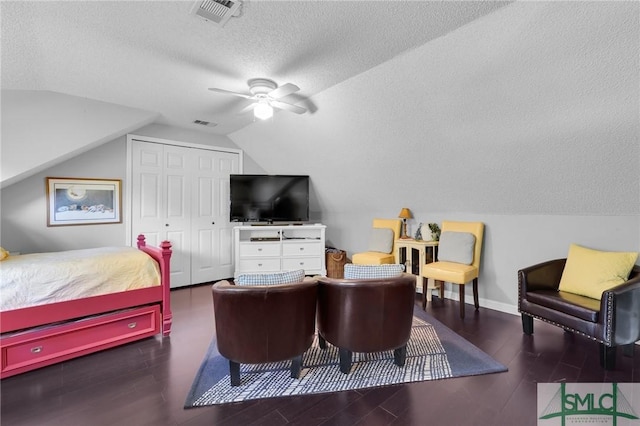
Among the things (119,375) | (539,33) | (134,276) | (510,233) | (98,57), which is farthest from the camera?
(510,233)

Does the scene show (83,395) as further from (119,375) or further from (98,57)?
(98,57)

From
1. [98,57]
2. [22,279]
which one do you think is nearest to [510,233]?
[98,57]

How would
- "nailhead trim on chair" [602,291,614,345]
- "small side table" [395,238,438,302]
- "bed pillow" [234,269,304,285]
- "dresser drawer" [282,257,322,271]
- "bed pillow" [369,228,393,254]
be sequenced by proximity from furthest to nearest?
1. "dresser drawer" [282,257,322,271]
2. "bed pillow" [369,228,393,254]
3. "small side table" [395,238,438,302]
4. "nailhead trim on chair" [602,291,614,345]
5. "bed pillow" [234,269,304,285]

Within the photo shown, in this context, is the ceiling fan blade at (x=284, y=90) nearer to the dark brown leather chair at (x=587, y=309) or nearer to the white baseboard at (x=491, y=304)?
the dark brown leather chair at (x=587, y=309)

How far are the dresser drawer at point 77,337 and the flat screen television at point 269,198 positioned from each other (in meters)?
2.17

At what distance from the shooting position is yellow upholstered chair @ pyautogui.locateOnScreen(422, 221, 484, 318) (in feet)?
11.1

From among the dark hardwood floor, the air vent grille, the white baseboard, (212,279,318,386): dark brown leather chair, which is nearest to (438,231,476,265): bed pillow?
the white baseboard

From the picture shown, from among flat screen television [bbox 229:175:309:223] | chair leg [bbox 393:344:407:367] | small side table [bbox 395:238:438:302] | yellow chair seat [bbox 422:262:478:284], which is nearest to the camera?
chair leg [bbox 393:344:407:367]

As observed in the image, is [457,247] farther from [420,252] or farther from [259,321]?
[259,321]

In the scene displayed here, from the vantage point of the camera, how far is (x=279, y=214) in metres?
4.92

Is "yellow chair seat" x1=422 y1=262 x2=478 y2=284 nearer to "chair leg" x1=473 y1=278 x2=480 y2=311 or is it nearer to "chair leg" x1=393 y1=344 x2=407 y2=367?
"chair leg" x1=473 y1=278 x2=480 y2=311

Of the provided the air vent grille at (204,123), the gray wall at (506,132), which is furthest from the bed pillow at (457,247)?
the air vent grille at (204,123)

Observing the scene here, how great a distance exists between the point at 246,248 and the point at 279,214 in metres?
0.78

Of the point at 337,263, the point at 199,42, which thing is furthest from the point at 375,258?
the point at 199,42
